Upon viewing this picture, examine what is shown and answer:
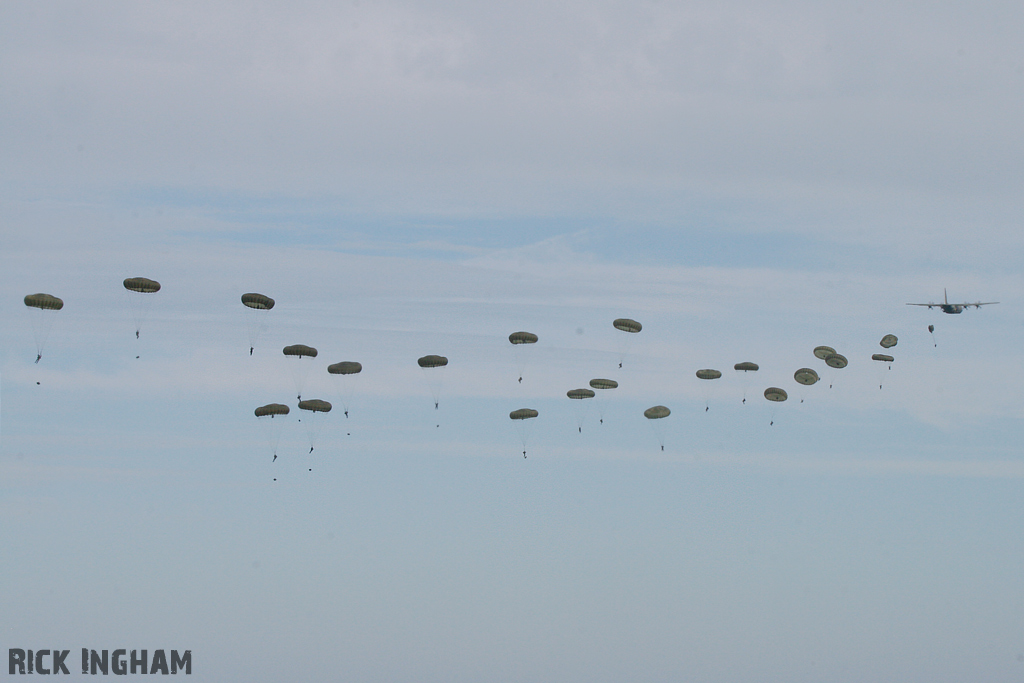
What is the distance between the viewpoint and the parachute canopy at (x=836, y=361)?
131m

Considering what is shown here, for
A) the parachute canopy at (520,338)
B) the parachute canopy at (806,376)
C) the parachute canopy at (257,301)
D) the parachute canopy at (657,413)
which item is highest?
the parachute canopy at (257,301)

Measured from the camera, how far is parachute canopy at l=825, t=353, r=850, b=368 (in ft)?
430

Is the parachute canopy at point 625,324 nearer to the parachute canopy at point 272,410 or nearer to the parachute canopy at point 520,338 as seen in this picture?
the parachute canopy at point 520,338

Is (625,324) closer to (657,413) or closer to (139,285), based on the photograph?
(657,413)

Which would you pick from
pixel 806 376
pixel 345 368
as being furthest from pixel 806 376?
pixel 345 368

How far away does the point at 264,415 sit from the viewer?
119 meters

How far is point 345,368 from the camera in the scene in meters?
118

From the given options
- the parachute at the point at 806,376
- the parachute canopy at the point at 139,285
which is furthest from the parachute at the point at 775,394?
the parachute canopy at the point at 139,285

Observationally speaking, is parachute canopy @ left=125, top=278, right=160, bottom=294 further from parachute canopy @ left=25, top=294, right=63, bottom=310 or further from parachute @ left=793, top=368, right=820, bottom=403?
parachute @ left=793, top=368, right=820, bottom=403

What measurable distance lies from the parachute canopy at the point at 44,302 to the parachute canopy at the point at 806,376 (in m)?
82.8

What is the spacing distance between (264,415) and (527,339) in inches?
1183

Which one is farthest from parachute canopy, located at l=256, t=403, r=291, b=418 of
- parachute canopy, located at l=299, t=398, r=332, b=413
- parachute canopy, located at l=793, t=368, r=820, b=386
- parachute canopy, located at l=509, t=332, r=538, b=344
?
parachute canopy, located at l=793, t=368, r=820, b=386

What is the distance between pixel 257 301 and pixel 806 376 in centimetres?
6495

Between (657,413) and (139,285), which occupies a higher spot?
(139,285)
